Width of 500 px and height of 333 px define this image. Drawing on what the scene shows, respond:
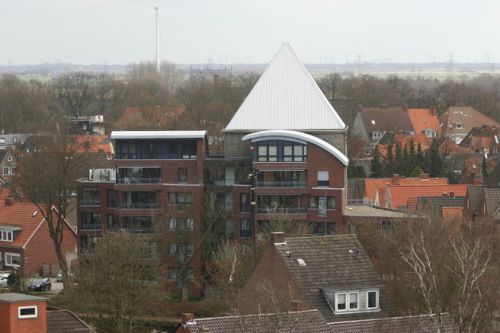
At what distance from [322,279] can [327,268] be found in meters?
0.70

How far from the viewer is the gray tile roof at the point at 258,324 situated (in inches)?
1593

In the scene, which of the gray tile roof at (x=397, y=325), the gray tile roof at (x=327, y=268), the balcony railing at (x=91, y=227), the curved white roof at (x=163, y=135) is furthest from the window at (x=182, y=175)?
the gray tile roof at (x=397, y=325)

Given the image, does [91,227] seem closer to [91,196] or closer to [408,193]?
[91,196]

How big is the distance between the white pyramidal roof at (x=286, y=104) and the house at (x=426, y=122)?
8271 cm

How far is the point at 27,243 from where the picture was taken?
81.3 m

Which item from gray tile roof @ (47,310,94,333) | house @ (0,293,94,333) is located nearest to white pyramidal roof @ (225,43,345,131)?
gray tile roof @ (47,310,94,333)

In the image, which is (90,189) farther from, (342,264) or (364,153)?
(364,153)

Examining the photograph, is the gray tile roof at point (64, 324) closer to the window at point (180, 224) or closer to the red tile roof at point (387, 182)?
the window at point (180, 224)

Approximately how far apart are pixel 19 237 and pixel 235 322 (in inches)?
1675

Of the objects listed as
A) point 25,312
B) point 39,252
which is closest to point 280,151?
point 39,252

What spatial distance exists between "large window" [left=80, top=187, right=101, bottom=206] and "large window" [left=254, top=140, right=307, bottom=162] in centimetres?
896

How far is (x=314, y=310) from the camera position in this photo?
4425 centimetres

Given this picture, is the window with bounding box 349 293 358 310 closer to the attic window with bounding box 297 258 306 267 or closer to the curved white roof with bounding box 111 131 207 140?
the attic window with bounding box 297 258 306 267

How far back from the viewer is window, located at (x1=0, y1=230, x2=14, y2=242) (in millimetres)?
82438
